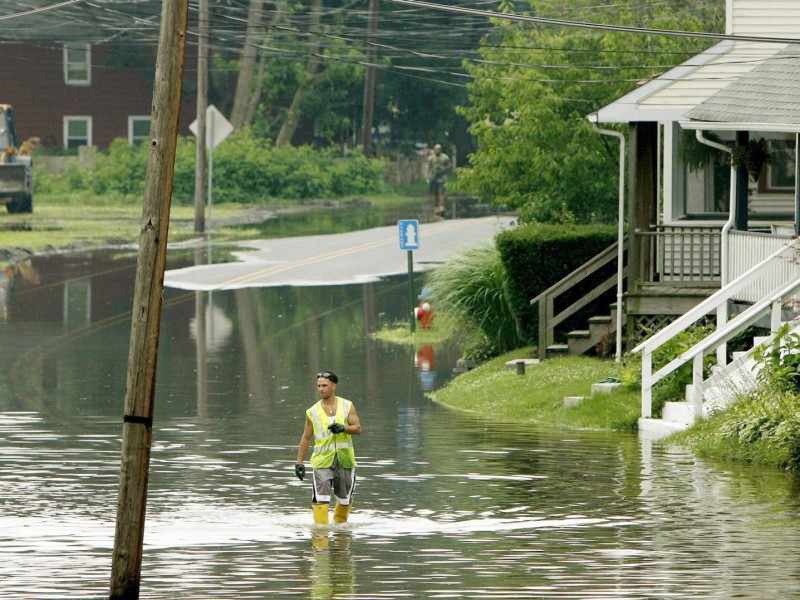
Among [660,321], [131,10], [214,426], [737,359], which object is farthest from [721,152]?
[131,10]

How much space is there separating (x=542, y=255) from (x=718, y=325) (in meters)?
6.50

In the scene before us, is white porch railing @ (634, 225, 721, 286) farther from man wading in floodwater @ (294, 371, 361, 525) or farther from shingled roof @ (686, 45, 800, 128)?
man wading in floodwater @ (294, 371, 361, 525)

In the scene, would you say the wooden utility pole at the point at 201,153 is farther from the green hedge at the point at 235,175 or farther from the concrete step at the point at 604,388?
the concrete step at the point at 604,388

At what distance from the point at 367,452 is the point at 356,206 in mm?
50197

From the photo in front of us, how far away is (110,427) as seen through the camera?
2411 centimetres

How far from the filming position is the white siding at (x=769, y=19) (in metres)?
30.8

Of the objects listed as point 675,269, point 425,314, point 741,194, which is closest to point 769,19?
point 675,269

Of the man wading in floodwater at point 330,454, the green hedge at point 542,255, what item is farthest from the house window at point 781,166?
the man wading in floodwater at point 330,454

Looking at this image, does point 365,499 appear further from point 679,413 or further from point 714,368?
point 714,368

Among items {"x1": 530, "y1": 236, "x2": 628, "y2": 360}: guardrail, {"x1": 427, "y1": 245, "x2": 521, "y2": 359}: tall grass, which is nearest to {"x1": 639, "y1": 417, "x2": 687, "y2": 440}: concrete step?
{"x1": 530, "y1": 236, "x2": 628, "y2": 360}: guardrail

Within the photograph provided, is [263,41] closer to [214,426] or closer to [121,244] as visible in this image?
[121,244]

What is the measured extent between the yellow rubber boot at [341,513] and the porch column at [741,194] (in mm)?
12001

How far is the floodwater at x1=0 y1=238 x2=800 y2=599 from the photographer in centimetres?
1377

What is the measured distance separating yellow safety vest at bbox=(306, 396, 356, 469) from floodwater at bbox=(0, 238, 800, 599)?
60cm
